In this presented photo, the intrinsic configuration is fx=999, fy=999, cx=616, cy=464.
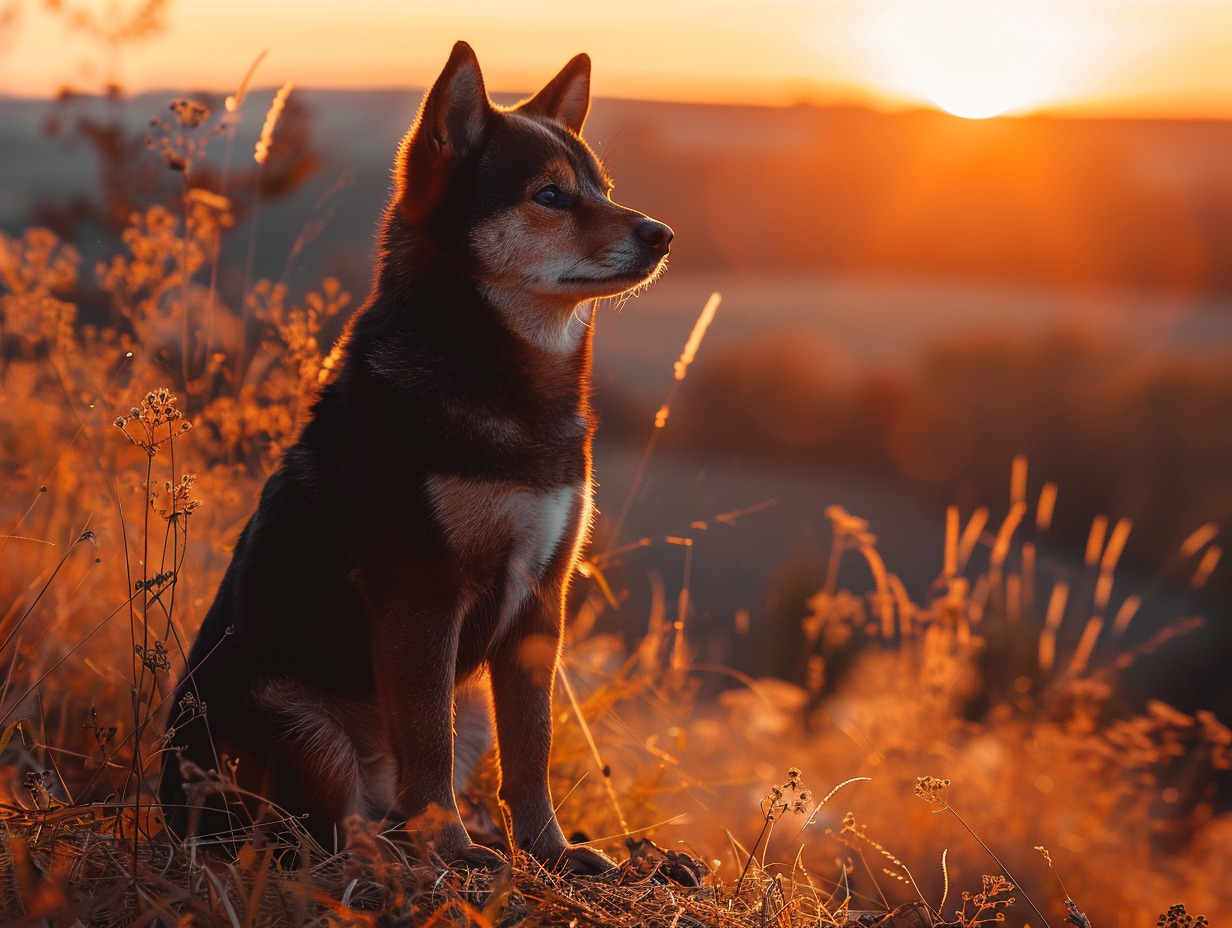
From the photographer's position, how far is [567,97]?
132 inches

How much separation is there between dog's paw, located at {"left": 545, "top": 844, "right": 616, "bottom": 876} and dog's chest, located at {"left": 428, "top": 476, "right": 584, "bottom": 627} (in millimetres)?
632

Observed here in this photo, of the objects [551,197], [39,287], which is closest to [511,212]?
[551,197]

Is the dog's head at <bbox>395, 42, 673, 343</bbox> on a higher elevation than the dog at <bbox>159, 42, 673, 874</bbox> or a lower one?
higher

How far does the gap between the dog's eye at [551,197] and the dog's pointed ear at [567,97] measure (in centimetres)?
45

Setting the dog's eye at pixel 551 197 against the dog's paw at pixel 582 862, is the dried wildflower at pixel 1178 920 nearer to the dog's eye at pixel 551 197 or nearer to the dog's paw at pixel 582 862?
the dog's paw at pixel 582 862

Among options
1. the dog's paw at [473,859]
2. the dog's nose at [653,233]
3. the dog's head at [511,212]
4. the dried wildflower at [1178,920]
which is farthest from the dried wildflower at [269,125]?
the dried wildflower at [1178,920]

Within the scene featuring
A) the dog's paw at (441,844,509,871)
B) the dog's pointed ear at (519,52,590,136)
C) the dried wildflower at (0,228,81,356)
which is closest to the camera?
the dog's paw at (441,844,509,871)

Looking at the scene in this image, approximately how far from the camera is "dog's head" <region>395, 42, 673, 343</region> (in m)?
2.81

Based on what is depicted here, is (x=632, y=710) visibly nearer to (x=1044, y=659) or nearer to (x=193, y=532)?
(x=1044, y=659)

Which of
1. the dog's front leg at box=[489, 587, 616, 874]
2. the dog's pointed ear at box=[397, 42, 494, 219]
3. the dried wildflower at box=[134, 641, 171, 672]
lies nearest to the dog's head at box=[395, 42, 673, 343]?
the dog's pointed ear at box=[397, 42, 494, 219]

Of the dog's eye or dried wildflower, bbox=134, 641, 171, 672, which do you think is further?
the dog's eye

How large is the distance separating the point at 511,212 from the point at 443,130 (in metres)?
0.29

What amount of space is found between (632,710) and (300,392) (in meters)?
2.23

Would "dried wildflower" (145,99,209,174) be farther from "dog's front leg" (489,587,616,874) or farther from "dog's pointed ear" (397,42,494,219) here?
"dog's front leg" (489,587,616,874)
